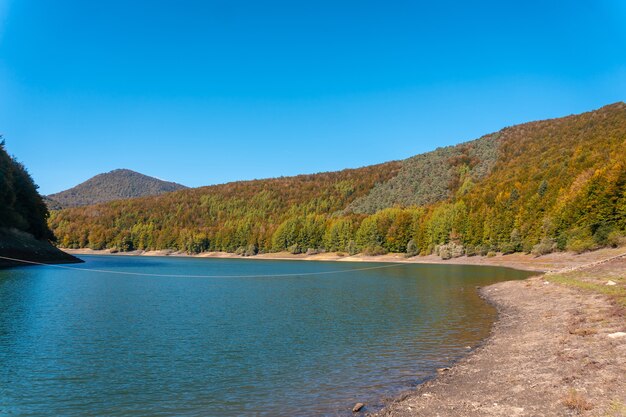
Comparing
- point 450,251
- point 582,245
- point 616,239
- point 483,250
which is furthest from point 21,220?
point 616,239

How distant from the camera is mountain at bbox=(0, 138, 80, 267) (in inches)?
3519

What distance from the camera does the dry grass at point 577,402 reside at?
12891 millimetres

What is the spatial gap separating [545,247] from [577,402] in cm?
9236

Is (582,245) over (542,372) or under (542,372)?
over

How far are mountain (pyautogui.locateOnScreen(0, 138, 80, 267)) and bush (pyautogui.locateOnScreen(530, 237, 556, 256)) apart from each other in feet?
349

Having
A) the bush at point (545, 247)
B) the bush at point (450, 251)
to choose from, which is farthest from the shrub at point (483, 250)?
the bush at point (545, 247)

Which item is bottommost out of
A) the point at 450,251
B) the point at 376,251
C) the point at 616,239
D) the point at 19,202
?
the point at 450,251

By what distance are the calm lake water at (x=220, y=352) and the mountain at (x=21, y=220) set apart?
173 ft

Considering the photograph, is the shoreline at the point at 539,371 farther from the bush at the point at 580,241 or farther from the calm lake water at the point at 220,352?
the bush at the point at 580,241

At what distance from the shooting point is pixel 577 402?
43.4 ft

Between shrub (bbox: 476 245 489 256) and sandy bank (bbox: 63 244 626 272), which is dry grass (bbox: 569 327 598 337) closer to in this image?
sandy bank (bbox: 63 244 626 272)

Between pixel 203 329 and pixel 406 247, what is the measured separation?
133 m

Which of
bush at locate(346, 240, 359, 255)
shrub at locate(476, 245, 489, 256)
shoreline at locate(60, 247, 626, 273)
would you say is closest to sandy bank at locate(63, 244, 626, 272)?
shoreline at locate(60, 247, 626, 273)

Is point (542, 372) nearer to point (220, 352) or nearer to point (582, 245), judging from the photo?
point (220, 352)
